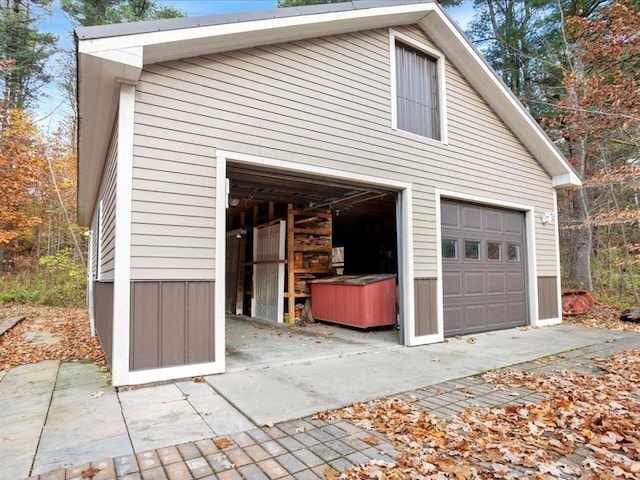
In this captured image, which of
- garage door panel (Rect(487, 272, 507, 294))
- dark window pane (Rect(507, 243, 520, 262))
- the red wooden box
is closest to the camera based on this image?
the red wooden box

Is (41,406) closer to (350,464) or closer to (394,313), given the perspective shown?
(350,464)

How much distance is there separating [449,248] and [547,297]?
10.5 ft

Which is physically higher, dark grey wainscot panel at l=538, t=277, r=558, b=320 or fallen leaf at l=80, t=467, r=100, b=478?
dark grey wainscot panel at l=538, t=277, r=558, b=320

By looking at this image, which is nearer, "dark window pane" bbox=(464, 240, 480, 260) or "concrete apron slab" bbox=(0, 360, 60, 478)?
"concrete apron slab" bbox=(0, 360, 60, 478)

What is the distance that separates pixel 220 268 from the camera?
4266 millimetres

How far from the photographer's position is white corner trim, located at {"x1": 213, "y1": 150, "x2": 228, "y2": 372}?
4.18 meters

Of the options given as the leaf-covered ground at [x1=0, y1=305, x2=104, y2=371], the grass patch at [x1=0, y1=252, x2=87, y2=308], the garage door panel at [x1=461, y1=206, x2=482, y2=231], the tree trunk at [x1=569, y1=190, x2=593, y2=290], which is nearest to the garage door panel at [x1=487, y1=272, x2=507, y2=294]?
the garage door panel at [x1=461, y1=206, x2=482, y2=231]

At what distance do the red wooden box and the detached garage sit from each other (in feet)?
0.51

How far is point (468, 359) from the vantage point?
4949mm

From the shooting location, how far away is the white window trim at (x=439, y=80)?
614cm

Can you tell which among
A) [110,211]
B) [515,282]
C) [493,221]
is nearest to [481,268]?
[493,221]

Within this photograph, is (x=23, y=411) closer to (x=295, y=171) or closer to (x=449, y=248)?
(x=295, y=171)

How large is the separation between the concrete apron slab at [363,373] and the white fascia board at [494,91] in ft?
12.3

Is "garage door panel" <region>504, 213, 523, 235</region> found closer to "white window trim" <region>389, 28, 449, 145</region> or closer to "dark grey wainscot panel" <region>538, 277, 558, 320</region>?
"dark grey wainscot panel" <region>538, 277, 558, 320</region>
